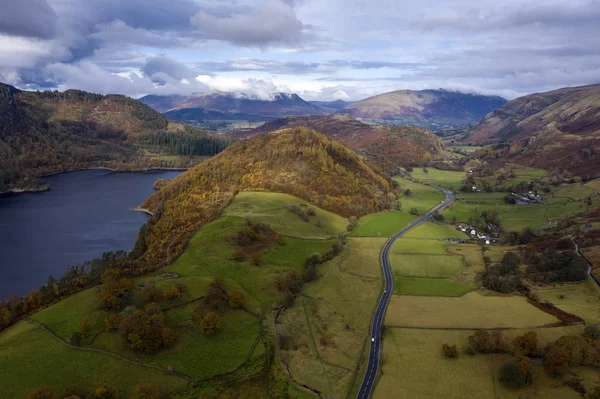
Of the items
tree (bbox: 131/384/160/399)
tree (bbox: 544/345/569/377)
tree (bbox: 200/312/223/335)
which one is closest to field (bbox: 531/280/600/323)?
tree (bbox: 544/345/569/377)

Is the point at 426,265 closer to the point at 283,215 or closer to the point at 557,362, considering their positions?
the point at 557,362

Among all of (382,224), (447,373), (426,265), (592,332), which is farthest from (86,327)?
(382,224)

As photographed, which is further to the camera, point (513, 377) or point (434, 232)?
point (434, 232)

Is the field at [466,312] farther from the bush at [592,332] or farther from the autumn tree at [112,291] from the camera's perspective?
the autumn tree at [112,291]

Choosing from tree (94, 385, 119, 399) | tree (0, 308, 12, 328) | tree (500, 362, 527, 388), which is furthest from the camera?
tree (0, 308, 12, 328)

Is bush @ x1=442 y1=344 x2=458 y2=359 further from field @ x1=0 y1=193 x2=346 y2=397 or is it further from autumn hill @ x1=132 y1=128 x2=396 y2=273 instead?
autumn hill @ x1=132 y1=128 x2=396 y2=273

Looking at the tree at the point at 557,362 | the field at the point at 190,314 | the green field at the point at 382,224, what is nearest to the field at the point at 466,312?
the field at the point at 190,314
